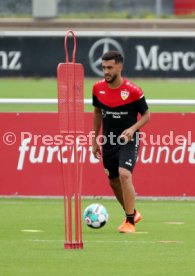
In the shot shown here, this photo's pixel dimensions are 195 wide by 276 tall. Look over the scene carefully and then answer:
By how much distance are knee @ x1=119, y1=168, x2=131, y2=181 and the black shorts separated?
0.16 feet

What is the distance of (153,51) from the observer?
32594 mm

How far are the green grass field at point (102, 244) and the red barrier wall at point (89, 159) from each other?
681 mm

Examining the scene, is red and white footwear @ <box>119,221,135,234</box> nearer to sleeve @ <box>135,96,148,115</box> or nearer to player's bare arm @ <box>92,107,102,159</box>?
player's bare arm @ <box>92,107,102,159</box>

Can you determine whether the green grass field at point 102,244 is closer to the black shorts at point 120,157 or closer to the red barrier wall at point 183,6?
the black shorts at point 120,157

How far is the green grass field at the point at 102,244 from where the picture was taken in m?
9.96

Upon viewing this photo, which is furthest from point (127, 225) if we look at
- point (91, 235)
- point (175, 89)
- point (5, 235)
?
point (175, 89)

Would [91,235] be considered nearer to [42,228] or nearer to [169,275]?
[42,228]

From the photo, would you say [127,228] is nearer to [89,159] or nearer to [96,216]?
[96,216]

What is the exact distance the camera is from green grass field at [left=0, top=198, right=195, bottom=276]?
9.96 m

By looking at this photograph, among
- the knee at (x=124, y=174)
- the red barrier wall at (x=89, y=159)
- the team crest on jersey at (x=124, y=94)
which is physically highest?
the team crest on jersey at (x=124, y=94)

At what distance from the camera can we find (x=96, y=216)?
510 inches

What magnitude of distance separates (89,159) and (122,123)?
3.82 metres

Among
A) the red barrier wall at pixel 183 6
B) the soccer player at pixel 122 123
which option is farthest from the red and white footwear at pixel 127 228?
the red barrier wall at pixel 183 6

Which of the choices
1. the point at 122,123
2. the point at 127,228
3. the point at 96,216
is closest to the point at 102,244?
the point at 127,228
